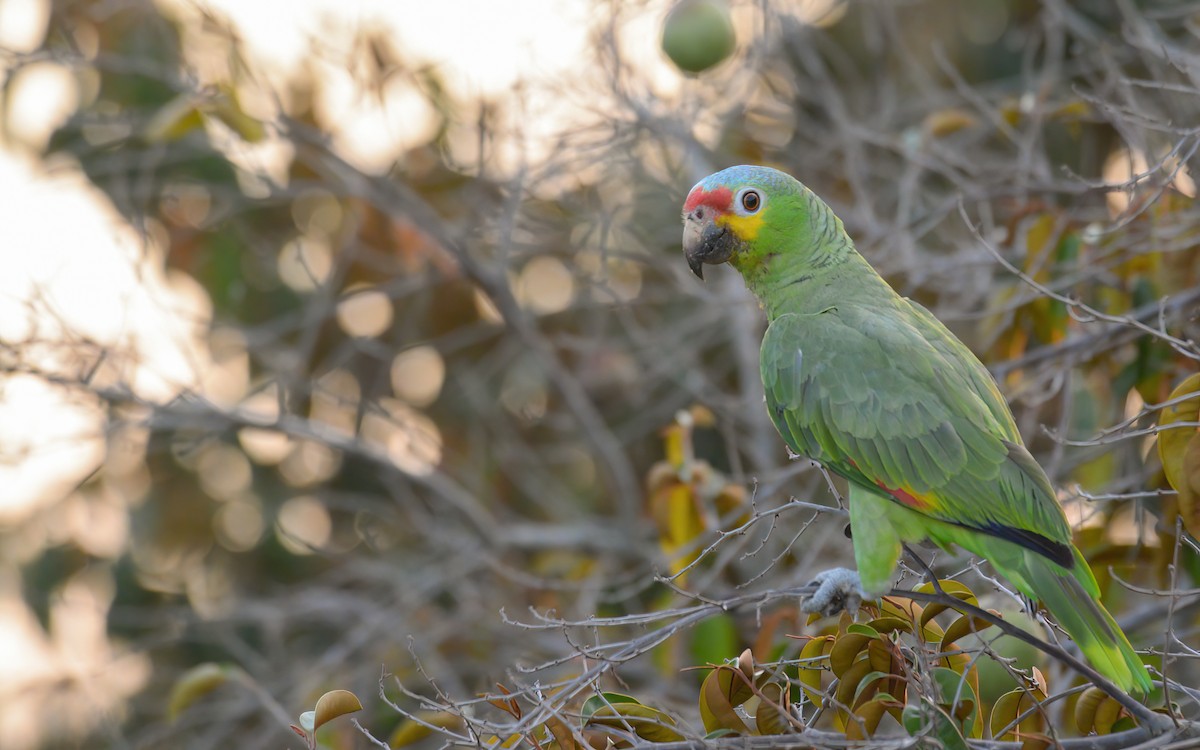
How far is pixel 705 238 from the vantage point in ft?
10.7

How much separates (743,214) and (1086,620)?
1359mm

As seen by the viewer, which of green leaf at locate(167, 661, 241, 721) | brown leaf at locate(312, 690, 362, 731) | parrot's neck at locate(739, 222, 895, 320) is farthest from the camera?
green leaf at locate(167, 661, 241, 721)

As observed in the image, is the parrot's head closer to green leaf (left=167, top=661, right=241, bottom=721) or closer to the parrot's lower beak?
the parrot's lower beak

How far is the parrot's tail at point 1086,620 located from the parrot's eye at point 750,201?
45.6 inches

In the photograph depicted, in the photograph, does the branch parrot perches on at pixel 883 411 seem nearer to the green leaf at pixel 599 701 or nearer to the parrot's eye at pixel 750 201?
the parrot's eye at pixel 750 201

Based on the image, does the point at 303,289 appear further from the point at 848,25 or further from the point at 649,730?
the point at 649,730

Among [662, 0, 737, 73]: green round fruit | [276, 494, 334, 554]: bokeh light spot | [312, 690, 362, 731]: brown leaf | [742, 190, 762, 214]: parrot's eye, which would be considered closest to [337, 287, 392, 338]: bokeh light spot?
[276, 494, 334, 554]: bokeh light spot

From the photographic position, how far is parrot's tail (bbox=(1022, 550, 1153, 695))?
2531 millimetres

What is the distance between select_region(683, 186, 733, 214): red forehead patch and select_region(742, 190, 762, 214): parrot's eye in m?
0.04

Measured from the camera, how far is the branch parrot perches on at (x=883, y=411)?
8.95 ft

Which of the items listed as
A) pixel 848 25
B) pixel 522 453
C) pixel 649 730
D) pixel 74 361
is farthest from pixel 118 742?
pixel 848 25

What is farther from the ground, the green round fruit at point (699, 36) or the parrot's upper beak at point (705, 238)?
the green round fruit at point (699, 36)

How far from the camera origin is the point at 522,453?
5.99 meters

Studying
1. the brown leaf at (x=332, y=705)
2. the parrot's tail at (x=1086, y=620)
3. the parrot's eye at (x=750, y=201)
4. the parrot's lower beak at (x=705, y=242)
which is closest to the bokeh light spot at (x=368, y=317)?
the parrot's lower beak at (x=705, y=242)
